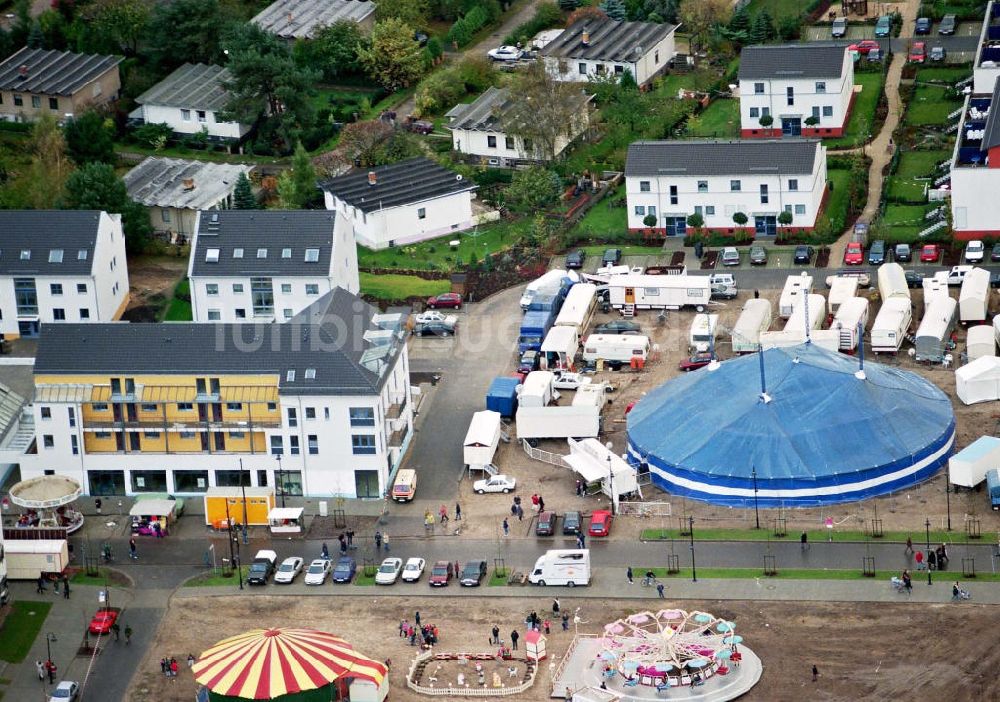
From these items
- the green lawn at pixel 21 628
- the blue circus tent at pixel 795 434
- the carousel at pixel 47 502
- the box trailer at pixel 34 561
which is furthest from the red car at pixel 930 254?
the green lawn at pixel 21 628

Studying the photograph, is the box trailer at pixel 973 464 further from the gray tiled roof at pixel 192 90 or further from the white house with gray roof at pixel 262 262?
the gray tiled roof at pixel 192 90

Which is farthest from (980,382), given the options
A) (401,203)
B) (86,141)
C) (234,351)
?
(86,141)

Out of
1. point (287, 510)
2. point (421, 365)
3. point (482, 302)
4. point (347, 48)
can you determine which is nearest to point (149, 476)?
point (287, 510)

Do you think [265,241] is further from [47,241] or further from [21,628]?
[21,628]

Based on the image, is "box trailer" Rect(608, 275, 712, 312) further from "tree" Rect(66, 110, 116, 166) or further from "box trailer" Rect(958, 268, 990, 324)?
"tree" Rect(66, 110, 116, 166)

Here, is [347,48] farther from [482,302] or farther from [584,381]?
[584,381]

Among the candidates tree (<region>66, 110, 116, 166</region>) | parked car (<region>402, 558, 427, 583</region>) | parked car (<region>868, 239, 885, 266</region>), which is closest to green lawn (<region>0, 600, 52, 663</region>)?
parked car (<region>402, 558, 427, 583</region>)
